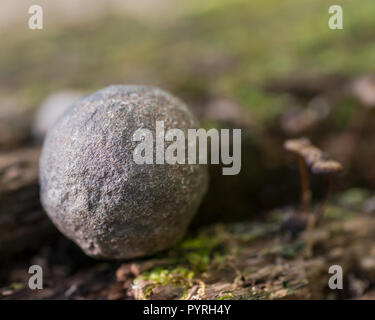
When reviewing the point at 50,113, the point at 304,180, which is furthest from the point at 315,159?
the point at 50,113

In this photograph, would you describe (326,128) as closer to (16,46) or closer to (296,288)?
(296,288)

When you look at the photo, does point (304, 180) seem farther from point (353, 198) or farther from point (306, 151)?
point (353, 198)

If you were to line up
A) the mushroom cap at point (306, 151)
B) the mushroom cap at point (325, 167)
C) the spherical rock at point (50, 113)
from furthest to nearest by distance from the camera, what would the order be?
the spherical rock at point (50, 113), the mushroom cap at point (306, 151), the mushroom cap at point (325, 167)

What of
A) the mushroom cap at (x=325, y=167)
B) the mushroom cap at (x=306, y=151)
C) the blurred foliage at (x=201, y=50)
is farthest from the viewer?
the blurred foliage at (x=201, y=50)

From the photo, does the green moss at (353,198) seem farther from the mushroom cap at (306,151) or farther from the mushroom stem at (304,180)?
the mushroom cap at (306,151)

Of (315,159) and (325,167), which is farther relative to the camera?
(315,159)

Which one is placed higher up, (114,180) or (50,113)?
(50,113)

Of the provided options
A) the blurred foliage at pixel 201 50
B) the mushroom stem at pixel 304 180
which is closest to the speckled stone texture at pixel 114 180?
the mushroom stem at pixel 304 180

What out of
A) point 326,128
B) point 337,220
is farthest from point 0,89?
point 337,220
